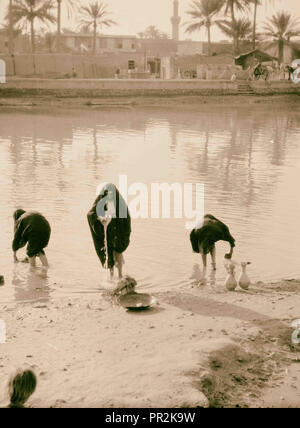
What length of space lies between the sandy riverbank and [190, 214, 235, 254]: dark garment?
858 mm

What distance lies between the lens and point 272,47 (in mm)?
44406

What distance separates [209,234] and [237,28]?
136 ft

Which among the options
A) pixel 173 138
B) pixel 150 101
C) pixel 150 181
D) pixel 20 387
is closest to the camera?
pixel 20 387

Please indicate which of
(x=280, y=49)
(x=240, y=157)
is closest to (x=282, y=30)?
(x=280, y=49)

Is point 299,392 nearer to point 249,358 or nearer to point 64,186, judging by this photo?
point 249,358

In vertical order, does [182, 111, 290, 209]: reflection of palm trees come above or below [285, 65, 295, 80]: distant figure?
below

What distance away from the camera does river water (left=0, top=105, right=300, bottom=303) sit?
8.09 meters

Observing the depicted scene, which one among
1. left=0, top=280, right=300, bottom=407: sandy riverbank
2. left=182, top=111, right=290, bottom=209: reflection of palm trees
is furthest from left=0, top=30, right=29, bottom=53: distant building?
left=0, top=280, right=300, bottom=407: sandy riverbank

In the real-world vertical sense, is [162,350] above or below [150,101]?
below

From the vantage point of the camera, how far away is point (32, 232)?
7.61 m

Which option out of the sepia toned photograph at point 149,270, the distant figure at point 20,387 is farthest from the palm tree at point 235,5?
the distant figure at point 20,387

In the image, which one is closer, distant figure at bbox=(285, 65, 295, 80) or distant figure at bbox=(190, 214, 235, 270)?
distant figure at bbox=(190, 214, 235, 270)

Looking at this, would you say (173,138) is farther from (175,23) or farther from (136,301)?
(175,23)

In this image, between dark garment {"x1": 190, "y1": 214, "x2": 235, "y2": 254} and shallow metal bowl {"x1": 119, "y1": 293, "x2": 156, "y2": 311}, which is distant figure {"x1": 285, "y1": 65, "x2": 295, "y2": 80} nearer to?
dark garment {"x1": 190, "y1": 214, "x2": 235, "y2": 254}
